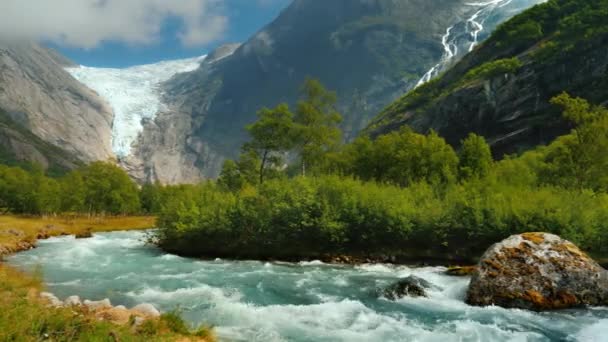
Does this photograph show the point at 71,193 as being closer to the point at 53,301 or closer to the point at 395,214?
the point at 395,214

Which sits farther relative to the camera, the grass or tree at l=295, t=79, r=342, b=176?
tree at l=295, t=79, r=342, b=176

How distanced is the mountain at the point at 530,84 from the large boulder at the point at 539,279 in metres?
76.9

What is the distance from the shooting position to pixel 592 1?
5069 inches

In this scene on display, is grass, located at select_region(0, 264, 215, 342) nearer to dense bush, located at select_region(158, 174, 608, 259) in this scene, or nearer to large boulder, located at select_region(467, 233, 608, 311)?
large boulder, located at select_region(467, 233, 608, 311)

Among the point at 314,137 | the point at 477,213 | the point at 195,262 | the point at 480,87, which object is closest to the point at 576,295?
the point at 477,213

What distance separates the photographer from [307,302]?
22.4 metres

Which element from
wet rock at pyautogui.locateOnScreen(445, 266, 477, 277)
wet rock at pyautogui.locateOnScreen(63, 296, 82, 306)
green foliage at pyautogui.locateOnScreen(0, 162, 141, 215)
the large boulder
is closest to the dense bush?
wet rock at pyautogui.locateOnScreen(445, 266, 477, 277)

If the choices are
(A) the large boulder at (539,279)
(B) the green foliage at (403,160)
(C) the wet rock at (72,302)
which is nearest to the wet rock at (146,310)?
(C) the wet rock at (72,302)

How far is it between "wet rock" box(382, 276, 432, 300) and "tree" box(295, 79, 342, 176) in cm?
3491

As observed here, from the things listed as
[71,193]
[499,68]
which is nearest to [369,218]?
[71,193]

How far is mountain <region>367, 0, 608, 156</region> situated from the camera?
96.4 meters

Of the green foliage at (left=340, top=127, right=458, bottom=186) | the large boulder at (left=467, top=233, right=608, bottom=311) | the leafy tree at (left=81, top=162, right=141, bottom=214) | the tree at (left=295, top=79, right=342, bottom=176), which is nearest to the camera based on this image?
the large boulder at (left=467, top=233, right=608, bottom=311)

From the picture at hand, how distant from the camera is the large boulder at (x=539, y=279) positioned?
20.8 metres

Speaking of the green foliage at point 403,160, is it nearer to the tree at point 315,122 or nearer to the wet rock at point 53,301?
the tree at point 315,122
